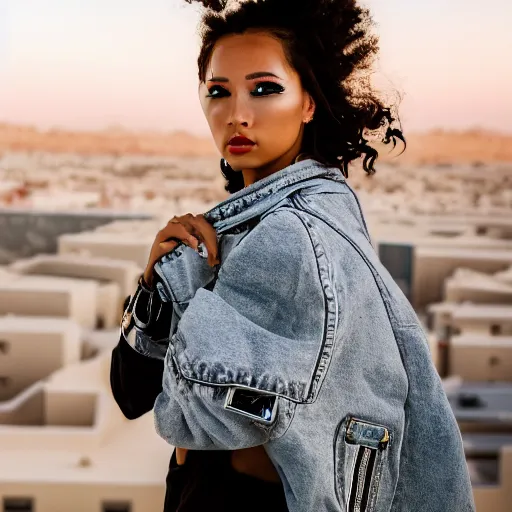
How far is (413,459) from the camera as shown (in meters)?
0.50

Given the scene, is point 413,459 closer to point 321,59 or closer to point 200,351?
point 200,351

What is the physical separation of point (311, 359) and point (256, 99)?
203mm

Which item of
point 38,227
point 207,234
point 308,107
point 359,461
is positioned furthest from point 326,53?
point 38,227

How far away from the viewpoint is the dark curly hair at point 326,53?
52 cm

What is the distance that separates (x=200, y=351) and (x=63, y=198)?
12.3ft

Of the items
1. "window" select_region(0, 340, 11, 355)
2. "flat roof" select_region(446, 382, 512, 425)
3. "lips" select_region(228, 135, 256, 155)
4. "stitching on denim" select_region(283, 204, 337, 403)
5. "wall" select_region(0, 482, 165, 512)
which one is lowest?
"wall" select_region(0, 482, 165, 512)

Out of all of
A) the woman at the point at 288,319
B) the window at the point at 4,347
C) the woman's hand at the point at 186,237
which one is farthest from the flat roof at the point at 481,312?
the woman's hand at the point at 186,237

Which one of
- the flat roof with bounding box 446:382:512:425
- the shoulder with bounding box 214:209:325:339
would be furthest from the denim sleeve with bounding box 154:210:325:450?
the flat roof with bounding box 446:382:512:425

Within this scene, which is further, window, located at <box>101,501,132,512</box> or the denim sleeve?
window, located at <box>101,501,132,512</box>

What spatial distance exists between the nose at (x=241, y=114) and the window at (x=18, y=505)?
2.10 meters

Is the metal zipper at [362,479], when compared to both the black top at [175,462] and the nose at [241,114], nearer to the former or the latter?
the black top at [175,462]

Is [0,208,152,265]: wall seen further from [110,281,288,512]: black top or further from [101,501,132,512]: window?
[110,281,288,512]: black top

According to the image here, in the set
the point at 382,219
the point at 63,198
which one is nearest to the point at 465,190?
the point at 382,219

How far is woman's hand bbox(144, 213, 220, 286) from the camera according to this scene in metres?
0.49
